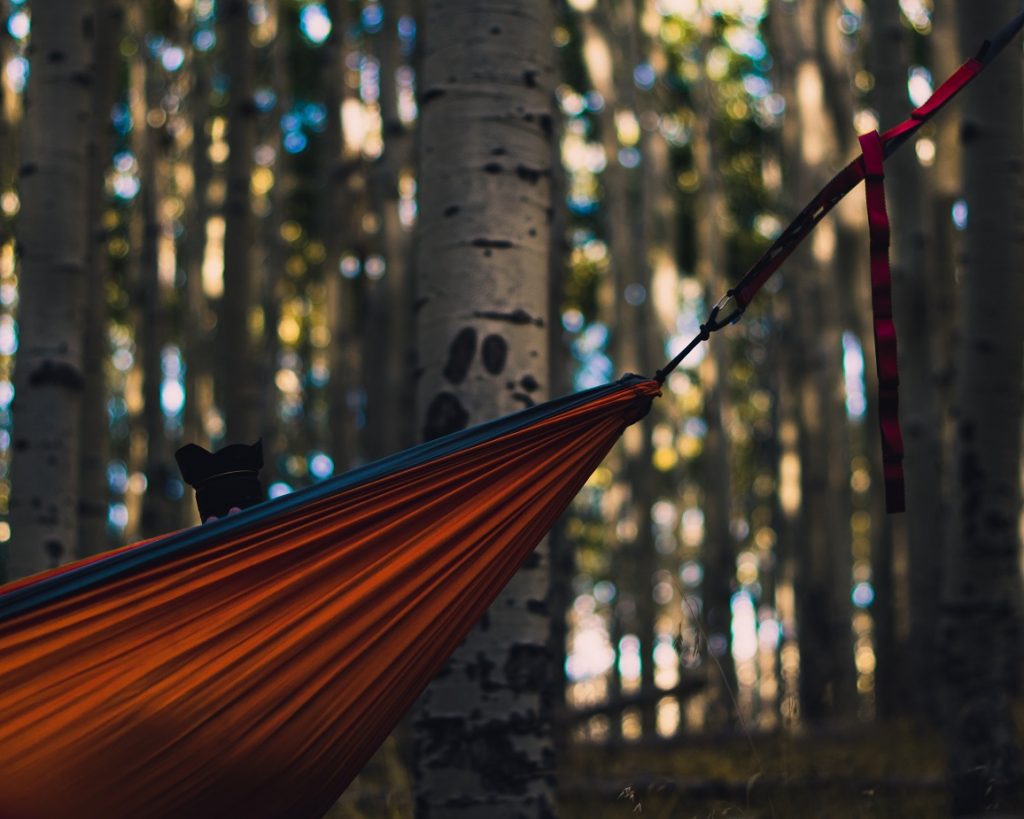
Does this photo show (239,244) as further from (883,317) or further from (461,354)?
(883,317)

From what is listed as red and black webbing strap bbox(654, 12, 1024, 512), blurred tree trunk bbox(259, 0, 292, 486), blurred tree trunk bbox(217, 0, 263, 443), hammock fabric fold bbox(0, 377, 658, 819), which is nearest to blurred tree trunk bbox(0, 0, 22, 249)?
blurred tree trunk bbox(217, 0, 263, 443)

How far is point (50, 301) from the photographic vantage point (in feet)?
15.3

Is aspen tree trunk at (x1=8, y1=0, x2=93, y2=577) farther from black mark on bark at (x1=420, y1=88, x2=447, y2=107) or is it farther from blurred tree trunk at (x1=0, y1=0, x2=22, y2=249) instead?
blurred tree trunk at (x1=0, y1=0, x2=22, y2=249)

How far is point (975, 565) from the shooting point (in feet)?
14.3

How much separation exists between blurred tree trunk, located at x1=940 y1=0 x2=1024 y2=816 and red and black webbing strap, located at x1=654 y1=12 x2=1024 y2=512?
1529 millimetres

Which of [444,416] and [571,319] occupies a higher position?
[571,319]

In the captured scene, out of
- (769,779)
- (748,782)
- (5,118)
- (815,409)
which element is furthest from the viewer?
(815,409)

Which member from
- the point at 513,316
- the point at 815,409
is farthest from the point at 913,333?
the point at 513,316

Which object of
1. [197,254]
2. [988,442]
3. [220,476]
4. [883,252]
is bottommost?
[220,476]

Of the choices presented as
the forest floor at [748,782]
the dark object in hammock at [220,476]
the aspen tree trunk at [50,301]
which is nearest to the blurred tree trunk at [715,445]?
the forest floor at [748,782]

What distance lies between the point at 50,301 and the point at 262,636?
2.52 m

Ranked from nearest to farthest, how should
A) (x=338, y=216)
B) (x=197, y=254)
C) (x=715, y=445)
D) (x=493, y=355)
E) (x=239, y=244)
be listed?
1. (x=493, y=355)
2. (x=239, y=244)
3. (x=338, y=216)
4. (x=197, y=254)
5. (x=715, y=445)

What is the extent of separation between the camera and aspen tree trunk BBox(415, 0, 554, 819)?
3498 mm

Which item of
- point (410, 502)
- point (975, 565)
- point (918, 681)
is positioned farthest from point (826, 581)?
point (410, 502)
